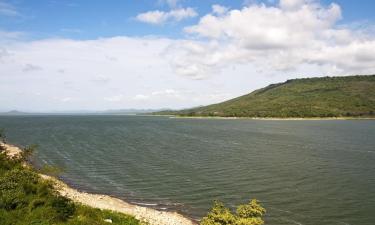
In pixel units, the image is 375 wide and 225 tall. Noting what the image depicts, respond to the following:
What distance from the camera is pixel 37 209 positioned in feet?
97.7

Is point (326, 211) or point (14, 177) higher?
point (14, 177)

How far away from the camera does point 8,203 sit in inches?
1178

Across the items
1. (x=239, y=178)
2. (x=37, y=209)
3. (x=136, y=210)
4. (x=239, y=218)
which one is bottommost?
(x=239, y=178)

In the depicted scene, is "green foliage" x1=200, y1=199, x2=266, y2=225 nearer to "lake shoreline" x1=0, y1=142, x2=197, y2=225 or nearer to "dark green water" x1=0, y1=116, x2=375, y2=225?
"lake shoreline" x1=0, y1=142, x2=197, y2=225

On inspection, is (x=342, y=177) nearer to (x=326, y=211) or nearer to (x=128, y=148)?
(x=326, y=211)

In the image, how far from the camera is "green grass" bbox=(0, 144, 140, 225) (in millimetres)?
27958

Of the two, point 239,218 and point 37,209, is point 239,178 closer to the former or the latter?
point 239,218

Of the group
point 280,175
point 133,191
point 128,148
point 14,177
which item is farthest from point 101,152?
point 14,177

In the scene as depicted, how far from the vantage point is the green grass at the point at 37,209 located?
2796 centimetres

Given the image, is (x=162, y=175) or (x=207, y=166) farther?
(x=207, y=166)

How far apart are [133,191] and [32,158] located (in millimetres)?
45917

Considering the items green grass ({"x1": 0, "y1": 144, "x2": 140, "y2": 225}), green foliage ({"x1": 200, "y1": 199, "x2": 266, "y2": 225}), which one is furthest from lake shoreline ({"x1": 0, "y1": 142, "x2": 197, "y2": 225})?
green foliage ({"x1": 200, "y1": 199, "x2": 266, "y2": 225})

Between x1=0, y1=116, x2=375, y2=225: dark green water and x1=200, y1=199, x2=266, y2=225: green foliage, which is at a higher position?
x1=200, y1=199, x2=266, y2=225: green foliage

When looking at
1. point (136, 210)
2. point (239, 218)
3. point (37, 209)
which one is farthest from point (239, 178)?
point (37, 209)
